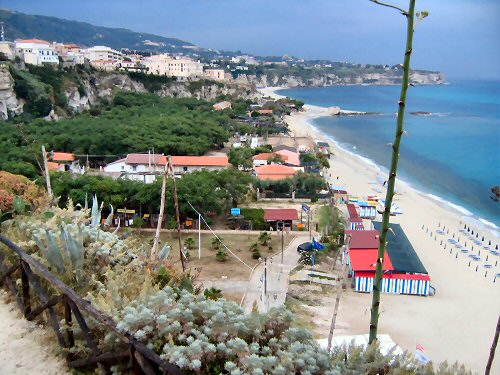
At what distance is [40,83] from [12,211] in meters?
49.8

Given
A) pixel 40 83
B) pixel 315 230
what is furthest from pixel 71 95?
pixel 315 230

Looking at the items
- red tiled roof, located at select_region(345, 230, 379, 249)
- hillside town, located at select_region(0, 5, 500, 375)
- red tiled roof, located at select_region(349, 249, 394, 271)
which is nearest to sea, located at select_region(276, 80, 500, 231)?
hillside town, located at select_region(0, 5, 500, 375)

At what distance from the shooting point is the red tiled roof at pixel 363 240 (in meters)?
17.8

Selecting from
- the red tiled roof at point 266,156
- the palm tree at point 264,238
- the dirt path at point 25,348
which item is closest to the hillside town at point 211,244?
the dirt path at point 25,348

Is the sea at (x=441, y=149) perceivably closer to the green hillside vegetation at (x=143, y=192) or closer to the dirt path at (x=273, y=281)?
the dirt path at (x=273, y=281)

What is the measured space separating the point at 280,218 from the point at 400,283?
6831mm

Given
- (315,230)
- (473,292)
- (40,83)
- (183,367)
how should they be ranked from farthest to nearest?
(40,83) → (315,230) → (473,292) → (183,367)

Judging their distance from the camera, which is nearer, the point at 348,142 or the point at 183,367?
the point at 183,367

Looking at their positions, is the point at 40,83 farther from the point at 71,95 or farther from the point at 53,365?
the point at 53,365

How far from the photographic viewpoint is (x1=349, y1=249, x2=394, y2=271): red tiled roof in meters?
16.6

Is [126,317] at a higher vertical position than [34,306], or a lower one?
higher

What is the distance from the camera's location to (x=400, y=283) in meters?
16.6

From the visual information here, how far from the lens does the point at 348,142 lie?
52.7 m


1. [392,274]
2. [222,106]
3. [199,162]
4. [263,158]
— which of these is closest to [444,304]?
[392,274]
